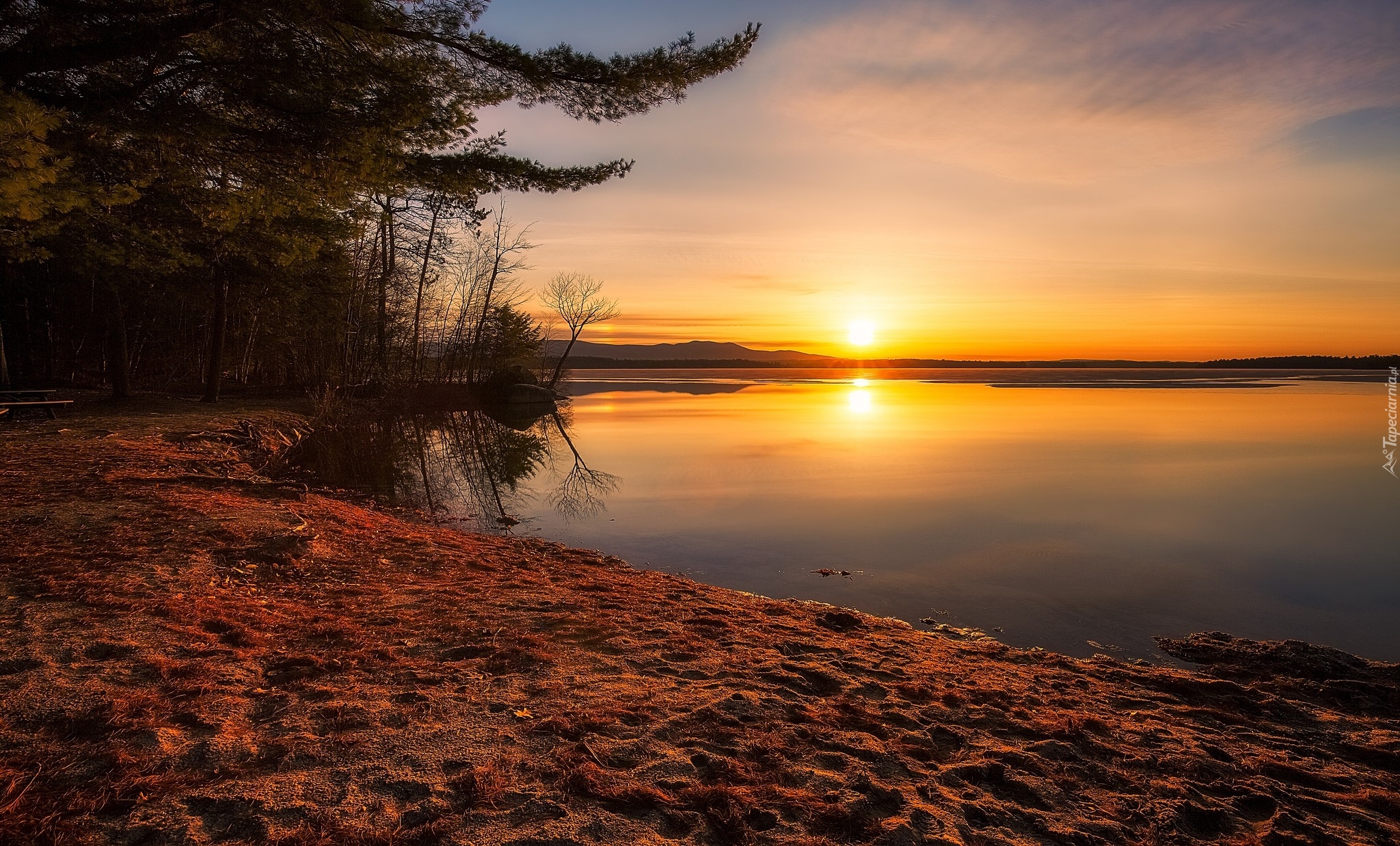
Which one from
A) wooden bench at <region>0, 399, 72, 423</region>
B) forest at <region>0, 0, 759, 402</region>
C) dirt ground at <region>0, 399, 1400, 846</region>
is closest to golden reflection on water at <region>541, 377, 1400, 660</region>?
dirt ground at <region>0, 399, 1400, 846</region>

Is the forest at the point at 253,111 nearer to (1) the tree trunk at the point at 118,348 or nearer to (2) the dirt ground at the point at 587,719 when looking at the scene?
(1) the tree trunk at the point at 118,348

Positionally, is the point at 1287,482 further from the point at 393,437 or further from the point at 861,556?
the point at 393,437

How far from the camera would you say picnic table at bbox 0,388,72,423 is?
11.8 m

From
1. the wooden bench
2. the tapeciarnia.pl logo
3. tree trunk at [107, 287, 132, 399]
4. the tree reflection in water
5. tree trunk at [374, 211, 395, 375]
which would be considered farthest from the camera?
tree trunk at [374, 211, 395, 375]

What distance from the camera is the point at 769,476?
12398 mm

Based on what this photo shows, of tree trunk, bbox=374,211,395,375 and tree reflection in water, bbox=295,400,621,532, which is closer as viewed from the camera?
tree reflection in water, bbox=295,400,621,532

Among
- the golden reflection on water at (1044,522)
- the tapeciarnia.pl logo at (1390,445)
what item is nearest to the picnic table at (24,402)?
the golden reflection on water at (1044,522)

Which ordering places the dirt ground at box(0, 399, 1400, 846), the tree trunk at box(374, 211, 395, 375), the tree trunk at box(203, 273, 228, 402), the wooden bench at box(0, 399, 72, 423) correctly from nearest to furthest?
1. the dirt ground at box(0, 399, 1400, 846)
2. the wooden bench at box(0, 399, 72, 423)
3. the tree trunk at box(203, 273, 228, 402)
4. the tree trunk at box(374, 211, 395, 375)

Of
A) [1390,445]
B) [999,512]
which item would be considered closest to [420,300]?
[999,512]

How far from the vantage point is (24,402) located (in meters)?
11.9

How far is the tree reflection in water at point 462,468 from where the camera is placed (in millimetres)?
10109

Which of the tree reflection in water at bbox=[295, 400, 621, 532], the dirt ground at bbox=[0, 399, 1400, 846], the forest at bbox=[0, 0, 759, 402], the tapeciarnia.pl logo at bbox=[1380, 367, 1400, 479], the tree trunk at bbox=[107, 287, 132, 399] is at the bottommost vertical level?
the tree reflection in water at bbox=[295, 400, 621, 532]

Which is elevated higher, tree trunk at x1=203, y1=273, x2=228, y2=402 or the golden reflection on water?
tree trunk at x1=203, y1=273, x2=228, y2=402

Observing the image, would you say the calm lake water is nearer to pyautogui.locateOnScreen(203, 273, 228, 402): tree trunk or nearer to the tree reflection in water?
the tree reflection in water
